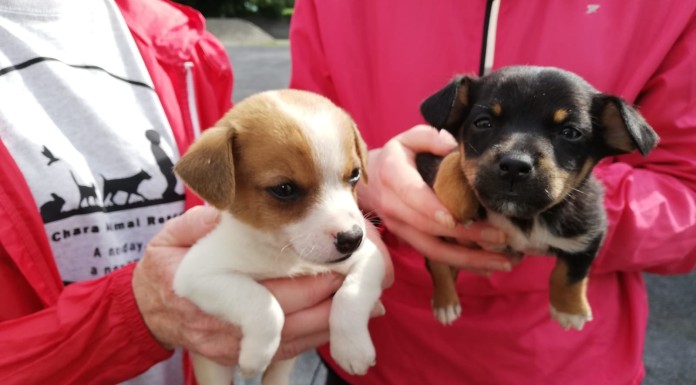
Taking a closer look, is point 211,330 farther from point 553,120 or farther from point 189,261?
point 553,120

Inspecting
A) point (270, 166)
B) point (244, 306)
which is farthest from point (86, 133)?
point (244, 306)

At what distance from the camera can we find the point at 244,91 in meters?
11.0

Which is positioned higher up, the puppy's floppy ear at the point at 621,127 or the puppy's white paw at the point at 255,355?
the puppy's floppy ear at the point at 621,127

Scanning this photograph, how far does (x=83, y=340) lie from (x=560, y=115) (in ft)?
5.09

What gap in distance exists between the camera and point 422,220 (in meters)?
1.85

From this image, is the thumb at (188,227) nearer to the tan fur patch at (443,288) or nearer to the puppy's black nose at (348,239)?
the puppy's black nose at (348,239)

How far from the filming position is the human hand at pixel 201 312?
180 cm

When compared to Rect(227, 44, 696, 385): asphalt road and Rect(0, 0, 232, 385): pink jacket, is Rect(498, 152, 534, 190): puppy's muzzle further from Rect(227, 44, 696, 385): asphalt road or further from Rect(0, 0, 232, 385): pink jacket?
Rect(227, 44, 696, 385): asphalt road

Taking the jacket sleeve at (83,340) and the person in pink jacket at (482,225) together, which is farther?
the person in pink jacket at (482,225)

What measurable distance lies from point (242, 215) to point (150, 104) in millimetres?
577

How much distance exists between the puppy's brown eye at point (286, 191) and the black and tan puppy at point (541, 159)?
452 millimetres

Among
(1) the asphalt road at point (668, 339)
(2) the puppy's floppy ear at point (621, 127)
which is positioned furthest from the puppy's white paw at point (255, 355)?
(1) the asphalt road at point (668, 339)

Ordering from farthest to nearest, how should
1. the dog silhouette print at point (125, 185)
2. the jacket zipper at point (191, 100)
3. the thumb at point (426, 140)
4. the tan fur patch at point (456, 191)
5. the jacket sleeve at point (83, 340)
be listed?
the jacket zipper at point (191, 100)
the thumb at point (426, 140)
the dog silhouette print at point (125, 185)
the tan fur patch at point (456, 191)
the jacket sleeve at point (83, 340)

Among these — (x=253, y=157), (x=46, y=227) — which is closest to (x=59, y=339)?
(x=46, y=227)
